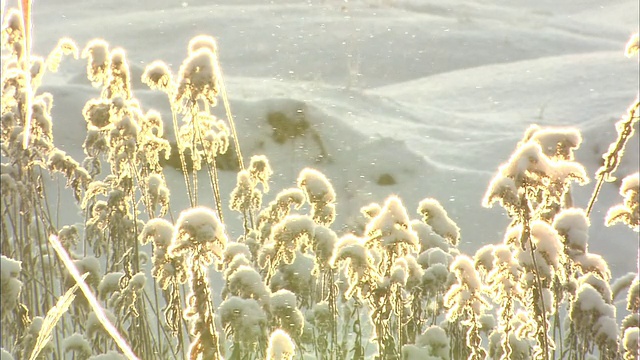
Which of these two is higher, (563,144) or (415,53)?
(415,53)

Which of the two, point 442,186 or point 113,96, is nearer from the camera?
point 113,96

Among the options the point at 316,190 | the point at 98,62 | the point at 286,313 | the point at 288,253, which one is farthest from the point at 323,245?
the point at 98,62

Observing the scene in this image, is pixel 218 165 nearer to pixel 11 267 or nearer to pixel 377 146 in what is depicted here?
pixel 377 146

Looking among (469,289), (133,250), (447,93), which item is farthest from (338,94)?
(469,289)

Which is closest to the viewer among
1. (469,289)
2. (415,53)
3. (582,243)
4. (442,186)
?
(582,243)

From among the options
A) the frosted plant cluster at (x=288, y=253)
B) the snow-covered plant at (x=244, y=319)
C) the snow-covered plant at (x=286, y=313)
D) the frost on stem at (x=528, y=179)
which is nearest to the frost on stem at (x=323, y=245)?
the frosted plant cluster at (x=288, y=253)

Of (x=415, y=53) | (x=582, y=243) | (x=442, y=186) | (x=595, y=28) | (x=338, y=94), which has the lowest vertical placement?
(x=582, y=243)

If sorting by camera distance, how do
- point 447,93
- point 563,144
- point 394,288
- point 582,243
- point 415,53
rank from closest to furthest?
point 582,243 < point 563,144 < point 394,288 < point 447,93 < point 415,53
